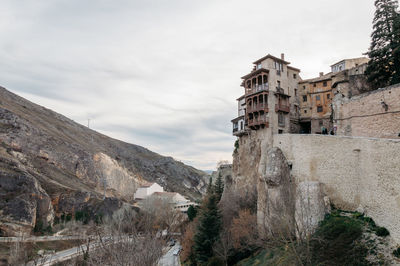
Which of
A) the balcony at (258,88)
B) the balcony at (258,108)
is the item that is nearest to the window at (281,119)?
→ the balcony at (258,108)

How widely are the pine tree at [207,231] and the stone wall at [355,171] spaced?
32.6 ft

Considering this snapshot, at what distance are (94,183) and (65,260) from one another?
40578mm

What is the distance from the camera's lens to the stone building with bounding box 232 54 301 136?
3291 cm

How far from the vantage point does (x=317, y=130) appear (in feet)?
117

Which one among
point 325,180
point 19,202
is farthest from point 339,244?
point 19,202

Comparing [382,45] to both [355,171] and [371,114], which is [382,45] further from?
[355,171]

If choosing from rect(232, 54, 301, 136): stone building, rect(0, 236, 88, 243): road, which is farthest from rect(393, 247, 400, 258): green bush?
rect(0, 236, 88, 243): road

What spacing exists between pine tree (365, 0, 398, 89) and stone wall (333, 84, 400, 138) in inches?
225

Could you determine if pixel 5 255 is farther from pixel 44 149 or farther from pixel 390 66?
pixel 390 66

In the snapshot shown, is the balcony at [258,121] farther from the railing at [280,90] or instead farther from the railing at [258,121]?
the railing at [280,90]

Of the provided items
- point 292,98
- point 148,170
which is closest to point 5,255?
point 292,98

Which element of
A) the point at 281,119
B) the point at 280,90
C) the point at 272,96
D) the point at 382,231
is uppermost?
the point at 280,90

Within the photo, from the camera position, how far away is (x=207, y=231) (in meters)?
27.8

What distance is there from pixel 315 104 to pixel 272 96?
7729 millimetres
